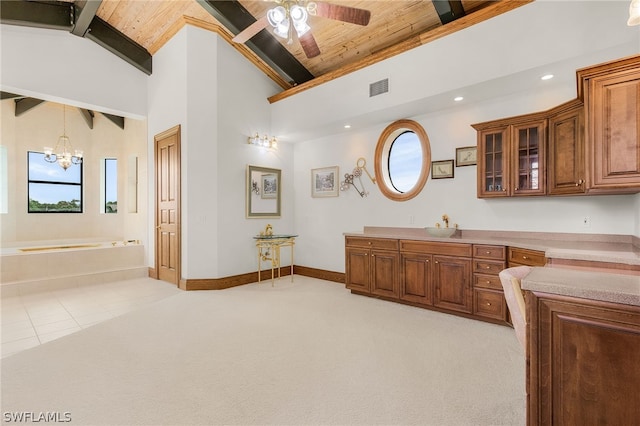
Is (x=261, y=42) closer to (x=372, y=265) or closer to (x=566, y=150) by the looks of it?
(x=372, y=265)

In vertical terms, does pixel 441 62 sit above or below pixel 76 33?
below

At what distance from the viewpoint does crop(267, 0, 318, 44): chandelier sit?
274cm

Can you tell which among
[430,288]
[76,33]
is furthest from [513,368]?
[76,33]

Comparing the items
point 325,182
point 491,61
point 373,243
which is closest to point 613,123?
point 491,61

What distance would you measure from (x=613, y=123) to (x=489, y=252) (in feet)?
5.31

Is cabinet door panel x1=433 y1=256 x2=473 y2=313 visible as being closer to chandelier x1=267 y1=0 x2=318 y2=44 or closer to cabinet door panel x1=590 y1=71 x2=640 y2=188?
cabinet door panel x1=590 y1=71 x2=640 y2=188

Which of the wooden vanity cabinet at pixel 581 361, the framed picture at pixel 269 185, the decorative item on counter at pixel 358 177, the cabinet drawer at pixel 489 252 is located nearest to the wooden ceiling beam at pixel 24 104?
the framed picture at pixel 269 185

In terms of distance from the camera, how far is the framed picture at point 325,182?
17.8 ft

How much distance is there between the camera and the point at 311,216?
5.85m

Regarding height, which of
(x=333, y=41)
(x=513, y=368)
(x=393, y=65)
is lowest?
(x=513, y=368)

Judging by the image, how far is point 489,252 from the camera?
11.1 feet

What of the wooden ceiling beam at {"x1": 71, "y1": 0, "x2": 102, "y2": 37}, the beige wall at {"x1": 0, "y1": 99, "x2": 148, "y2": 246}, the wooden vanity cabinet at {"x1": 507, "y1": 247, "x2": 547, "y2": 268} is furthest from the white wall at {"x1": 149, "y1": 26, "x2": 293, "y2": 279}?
the wooden vanity cabinet at {"x1": 507, "y1": 247, "x2": 547, "y2": 268}

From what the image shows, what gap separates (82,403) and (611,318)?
9.72ft

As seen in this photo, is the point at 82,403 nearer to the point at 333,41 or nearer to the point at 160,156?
the point at 160,156
